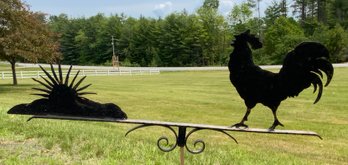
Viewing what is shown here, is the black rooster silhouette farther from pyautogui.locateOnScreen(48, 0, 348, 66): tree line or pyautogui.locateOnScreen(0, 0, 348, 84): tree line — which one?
pyautogui.locateOnScreen(48, 0, 348, 66): tree line

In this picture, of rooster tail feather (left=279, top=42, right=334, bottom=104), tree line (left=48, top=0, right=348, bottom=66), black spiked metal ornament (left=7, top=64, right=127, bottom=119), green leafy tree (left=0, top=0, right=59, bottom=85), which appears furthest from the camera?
tree line (left=48, top=0, right=348, bottom=66)

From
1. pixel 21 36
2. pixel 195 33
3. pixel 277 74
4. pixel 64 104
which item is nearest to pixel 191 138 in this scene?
pixel 64 104

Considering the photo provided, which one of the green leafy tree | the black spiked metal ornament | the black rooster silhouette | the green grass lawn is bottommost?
the green grass lawn

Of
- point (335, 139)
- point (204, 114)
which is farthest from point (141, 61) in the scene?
point (335, 139)

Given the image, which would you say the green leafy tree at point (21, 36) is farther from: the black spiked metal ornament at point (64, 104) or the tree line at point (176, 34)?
the black spiked metal ornament at point (64, 104)

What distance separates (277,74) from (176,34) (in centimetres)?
6083

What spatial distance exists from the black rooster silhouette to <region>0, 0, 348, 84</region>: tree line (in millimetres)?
19287

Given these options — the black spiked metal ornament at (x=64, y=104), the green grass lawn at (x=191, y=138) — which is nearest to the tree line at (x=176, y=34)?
the green grass lawn at (x=191, y=138)

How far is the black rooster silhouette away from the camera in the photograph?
3.39 meters

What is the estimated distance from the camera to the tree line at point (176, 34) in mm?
22297

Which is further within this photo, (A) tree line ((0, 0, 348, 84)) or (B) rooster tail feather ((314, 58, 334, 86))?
(A) tree line ((0, 0, 348, 84))

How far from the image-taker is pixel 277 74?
359cm

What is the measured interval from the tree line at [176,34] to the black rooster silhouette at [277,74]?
1929cm

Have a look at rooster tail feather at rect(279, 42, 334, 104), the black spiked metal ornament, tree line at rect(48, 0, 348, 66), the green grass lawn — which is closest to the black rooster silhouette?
rooster tail feather at rect(279, 42, 334, 104)
